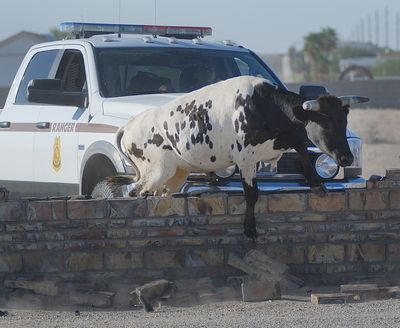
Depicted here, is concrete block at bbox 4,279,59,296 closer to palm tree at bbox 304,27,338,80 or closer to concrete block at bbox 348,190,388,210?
concrete block at bbox 348,190,388,210

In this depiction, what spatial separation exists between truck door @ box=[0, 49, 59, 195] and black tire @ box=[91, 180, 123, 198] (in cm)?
134

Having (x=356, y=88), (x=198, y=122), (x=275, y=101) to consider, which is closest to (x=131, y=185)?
(x=198, y=122)

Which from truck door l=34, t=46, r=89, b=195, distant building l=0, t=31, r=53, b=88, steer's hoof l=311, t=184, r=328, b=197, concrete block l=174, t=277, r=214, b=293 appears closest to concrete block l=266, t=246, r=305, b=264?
steer's hoof l=311, t=184, r=328, b=197

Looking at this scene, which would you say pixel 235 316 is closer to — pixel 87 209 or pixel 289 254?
pixel 289 254

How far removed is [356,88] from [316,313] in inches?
1102

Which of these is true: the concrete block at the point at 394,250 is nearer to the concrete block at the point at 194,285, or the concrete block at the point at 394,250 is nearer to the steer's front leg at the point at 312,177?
the steer's front leg at the point at 312,177

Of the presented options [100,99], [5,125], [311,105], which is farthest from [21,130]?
[311,105]

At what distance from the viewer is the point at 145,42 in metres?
10.2

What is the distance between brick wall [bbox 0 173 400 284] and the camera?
8.17 meters

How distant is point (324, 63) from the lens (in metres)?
79.8

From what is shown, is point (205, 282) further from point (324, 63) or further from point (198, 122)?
point (324, 63)

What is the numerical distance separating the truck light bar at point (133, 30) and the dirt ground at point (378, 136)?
679 cm

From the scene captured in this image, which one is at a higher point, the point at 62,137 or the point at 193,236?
the point at 62,137

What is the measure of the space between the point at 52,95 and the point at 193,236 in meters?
2.15
